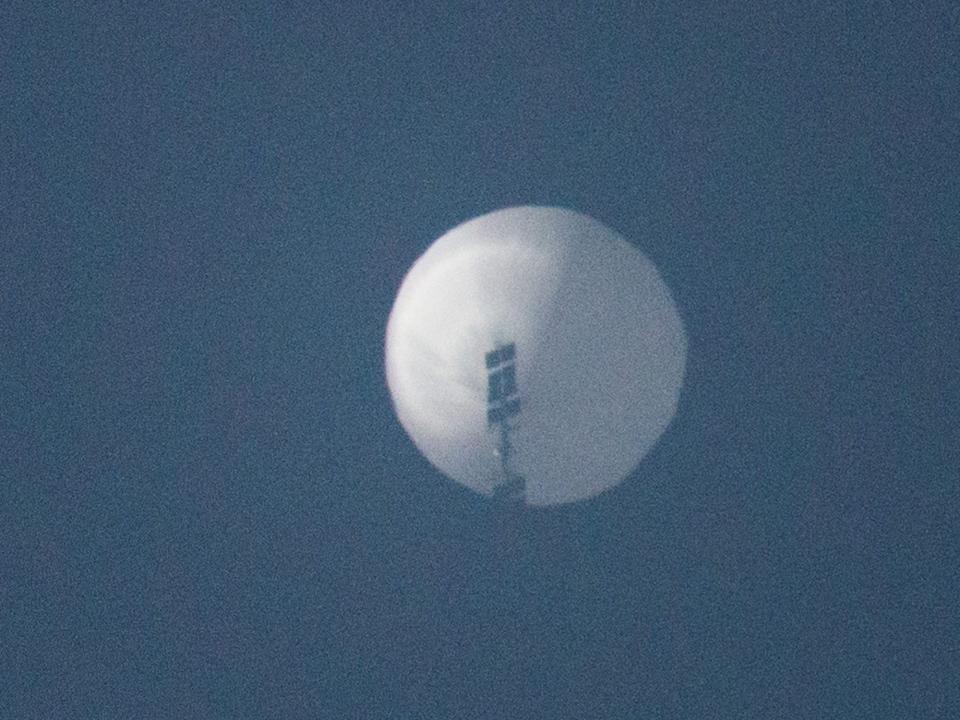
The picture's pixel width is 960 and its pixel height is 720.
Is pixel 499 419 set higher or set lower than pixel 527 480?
higher

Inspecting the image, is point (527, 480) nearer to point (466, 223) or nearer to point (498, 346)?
point (498, 346)

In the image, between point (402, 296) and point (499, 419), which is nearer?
point (402, 296)

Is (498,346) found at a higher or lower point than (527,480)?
higher

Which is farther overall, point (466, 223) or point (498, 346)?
point (498, 346)

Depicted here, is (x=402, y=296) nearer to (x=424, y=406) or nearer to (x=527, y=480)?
(x=424, y=406)

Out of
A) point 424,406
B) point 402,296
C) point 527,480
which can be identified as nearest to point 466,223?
point 402,296

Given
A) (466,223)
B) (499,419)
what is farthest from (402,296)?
(499,419)
